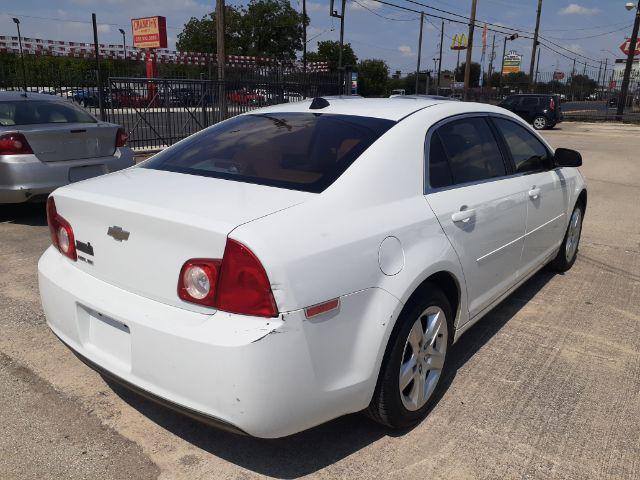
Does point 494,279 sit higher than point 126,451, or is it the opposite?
point 494,279

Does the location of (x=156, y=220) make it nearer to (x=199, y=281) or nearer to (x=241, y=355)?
(x=199, y=281)

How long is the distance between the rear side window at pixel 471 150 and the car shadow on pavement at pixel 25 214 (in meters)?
5.07

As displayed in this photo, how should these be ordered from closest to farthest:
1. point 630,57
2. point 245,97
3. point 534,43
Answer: point 245,97 → point 630,57 → point 534,43

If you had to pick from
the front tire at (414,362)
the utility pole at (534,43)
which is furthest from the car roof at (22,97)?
the utility pole at (534,43)

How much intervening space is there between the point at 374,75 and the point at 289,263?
301 feet

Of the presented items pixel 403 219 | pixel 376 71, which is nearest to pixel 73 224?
pixel 403 219

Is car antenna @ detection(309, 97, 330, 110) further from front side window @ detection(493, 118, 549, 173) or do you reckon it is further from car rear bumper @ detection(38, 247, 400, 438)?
car rear bumper @ detection(38, 247, 400, 438)

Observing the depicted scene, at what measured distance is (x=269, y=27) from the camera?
70.8 meters

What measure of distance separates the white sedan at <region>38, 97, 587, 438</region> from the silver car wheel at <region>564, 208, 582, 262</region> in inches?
75.2

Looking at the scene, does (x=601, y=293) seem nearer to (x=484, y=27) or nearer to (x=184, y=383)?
(x=184, y=383)

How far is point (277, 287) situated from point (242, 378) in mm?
346

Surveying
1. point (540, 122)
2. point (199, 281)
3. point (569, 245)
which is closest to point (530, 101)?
point (540, 122)

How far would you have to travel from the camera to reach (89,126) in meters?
6.27

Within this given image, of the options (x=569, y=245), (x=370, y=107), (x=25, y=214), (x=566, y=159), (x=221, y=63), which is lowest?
(x=25, y=214)
